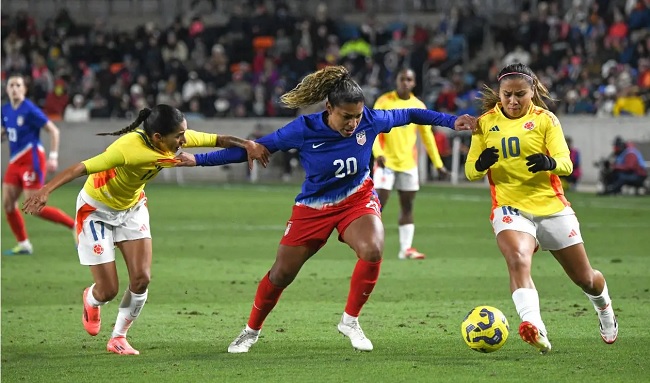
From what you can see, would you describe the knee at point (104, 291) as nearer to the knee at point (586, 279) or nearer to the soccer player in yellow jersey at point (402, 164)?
the knee at point (586, 279)

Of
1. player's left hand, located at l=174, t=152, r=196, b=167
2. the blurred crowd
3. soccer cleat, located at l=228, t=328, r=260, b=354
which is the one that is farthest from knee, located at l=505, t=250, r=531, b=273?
the blurred crowd

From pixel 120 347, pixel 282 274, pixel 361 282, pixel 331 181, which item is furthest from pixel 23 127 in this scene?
pixel 361 282

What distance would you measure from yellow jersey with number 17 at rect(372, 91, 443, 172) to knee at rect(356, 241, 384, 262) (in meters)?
6.36

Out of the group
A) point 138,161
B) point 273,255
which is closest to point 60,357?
point 138,161

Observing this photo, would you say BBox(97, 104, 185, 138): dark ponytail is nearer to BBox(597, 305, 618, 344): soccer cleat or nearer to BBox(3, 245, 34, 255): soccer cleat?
BBox(597, 305, 618, 344): soccer cleat

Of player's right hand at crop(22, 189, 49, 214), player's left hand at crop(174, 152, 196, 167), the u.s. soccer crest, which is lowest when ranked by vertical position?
player's right hand at crop(22, 189, 49, 214)

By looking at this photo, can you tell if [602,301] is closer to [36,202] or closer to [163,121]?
[163,121]

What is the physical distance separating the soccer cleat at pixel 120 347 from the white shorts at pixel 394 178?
21.5ft

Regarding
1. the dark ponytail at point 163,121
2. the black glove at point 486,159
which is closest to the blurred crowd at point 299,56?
the black glove at point 486,159

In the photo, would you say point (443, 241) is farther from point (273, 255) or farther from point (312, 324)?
point (312, 324)

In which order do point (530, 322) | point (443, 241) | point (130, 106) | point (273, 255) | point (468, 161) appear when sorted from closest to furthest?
point (530, 322)
point (468, 161)
point (273, 255)
point (443, 241)
point (130, 106)

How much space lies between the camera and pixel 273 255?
15.5 meters

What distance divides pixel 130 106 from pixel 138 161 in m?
26.4

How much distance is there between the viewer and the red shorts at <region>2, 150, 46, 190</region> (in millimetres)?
15516
